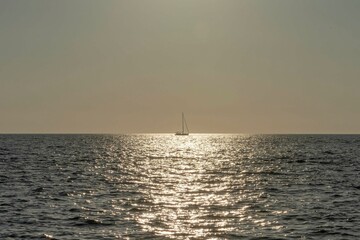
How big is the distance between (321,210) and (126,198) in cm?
1640

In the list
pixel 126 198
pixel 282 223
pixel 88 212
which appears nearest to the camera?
pixel 282 223

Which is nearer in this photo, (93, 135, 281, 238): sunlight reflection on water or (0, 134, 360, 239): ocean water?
(0, 134, 360, 239): ocean water

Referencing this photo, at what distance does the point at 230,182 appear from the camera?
6153 centimetres

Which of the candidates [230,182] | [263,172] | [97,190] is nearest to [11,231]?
[97,190]

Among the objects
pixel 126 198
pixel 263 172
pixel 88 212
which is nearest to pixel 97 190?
pixel 126 198

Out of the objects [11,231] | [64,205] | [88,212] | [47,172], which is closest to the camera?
[11,231]

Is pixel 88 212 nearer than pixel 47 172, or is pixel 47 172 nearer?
pixel 88 212

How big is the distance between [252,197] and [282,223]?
12.7 m

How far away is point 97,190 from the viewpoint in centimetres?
5241

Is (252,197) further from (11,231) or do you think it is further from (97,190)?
(11,231)

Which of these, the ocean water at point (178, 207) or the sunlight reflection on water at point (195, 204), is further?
the sunlight reflection on water at point (195, 204)

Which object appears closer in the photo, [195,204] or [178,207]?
[178,207]

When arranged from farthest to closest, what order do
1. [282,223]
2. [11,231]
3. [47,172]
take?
[47,172] → [282,223] → [11,231]

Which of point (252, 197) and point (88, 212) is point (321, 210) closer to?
point (252, 197)
